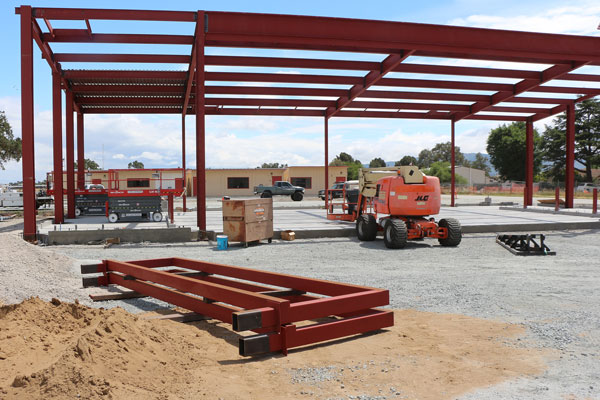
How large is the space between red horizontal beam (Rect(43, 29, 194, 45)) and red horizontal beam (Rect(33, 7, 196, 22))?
0.96 metres

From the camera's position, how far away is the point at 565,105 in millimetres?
24969

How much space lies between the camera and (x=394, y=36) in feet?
50.1

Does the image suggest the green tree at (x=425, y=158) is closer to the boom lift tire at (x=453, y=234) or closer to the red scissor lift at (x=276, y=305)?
the boom lift tire at (x=453, y=234)

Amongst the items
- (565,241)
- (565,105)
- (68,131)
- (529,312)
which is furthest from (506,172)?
(529,312)

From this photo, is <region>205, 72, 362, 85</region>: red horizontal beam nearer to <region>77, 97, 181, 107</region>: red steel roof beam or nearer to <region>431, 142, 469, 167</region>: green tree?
<region>77, 97, 181, 107</region>: red steel roof beam

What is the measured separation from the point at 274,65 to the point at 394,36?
457 centimetres

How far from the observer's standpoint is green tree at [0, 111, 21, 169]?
37.4 m

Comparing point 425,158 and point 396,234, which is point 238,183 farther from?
point 425,158

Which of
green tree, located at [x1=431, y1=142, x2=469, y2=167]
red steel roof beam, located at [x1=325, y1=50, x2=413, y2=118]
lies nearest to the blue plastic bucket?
red steel roof beam, located at [x1=325, y1=50, x2=413, y2=118]

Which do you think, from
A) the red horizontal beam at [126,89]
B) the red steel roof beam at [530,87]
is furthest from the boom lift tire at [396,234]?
the red horizontal beam at [126,89]

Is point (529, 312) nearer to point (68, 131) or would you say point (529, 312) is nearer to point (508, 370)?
point (508, 370)

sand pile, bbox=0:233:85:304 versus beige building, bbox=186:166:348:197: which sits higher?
beige building, bbox=186:166:348:197

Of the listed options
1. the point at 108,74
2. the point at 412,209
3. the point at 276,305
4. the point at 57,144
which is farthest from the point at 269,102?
the point at 276,305

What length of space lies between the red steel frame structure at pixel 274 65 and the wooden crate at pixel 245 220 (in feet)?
4.58
